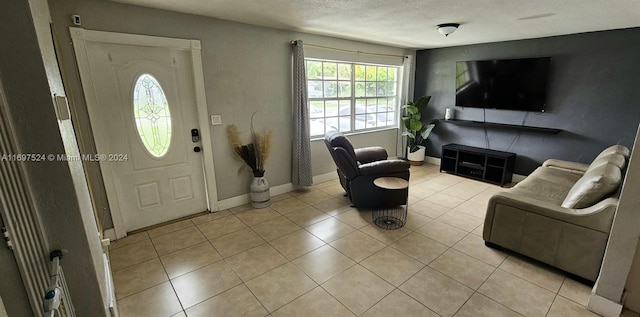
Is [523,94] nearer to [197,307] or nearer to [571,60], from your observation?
[571,60]

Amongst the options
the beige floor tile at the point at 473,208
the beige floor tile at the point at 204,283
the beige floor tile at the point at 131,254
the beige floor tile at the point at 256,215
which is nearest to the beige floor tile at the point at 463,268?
the beige floor tile at the point at 473,208

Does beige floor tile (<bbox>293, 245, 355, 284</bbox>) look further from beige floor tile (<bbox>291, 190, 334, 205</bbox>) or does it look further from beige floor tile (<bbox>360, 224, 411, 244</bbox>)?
beige floor tile (<bbox>291, 190, 334, 205</bbox>)

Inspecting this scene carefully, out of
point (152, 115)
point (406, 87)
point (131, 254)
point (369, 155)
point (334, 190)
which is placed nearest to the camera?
point (131, 254)

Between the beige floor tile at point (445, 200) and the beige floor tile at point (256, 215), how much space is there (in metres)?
2.19

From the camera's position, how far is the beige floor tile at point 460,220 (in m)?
3.14

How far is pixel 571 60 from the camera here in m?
3.92

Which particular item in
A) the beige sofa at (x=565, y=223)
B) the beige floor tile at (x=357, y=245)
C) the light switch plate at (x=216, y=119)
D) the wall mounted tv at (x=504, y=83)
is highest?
the wall mounted tv at (x=504, y=83)

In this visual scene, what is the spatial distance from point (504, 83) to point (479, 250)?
3.10m

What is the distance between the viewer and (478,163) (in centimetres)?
473

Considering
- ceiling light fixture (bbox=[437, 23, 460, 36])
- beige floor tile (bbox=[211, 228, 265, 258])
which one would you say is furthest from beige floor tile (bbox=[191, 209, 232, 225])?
ceiling light fixture (bbox=[437, 23, 460, 36])

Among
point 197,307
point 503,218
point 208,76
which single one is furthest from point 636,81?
point 197,307

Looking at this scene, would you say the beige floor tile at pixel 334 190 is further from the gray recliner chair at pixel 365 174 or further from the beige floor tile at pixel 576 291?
the beige floor tile at pixel 576 291

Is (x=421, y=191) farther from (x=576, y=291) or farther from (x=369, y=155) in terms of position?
(x=576, y=291)

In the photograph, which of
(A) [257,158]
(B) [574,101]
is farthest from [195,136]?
(B) [574,101]
